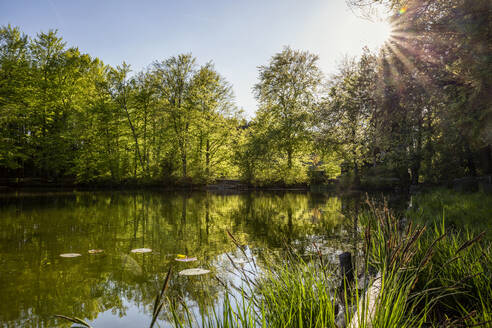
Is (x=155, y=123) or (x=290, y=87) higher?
(x=290, y=87)

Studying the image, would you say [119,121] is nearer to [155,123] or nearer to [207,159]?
[155,123]

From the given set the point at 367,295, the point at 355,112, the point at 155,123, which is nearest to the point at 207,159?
the point at 155,123

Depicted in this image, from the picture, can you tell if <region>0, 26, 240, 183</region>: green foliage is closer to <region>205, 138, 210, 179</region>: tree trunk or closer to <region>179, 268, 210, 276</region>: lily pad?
<region>205, 138, 210, 179</region>: tree trunk

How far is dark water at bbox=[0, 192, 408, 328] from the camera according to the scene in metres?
2.80

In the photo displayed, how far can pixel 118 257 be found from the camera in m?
4.45

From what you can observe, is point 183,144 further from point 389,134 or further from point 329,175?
point 389,134

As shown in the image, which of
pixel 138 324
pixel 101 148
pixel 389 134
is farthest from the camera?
pixel 101 148

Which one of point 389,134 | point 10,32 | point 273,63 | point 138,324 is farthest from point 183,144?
point 138,324

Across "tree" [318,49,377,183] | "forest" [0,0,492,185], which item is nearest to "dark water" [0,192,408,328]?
"tree" [318,49,377,183]

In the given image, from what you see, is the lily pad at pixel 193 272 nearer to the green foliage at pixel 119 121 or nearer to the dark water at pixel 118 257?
the dark water at pixel 118 257

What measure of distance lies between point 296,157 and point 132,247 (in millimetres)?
20449

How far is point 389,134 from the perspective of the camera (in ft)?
28.5

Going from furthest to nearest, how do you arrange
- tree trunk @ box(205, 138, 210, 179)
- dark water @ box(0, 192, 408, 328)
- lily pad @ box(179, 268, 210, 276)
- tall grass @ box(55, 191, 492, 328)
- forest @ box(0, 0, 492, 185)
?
tree trunk @ box(205, 138, 210, 179) < forest @ box(0, 0, 492, 185) < lily pad @ box(179, 268, 210, 276) < dark water @ box(0, 192, 408, 328) < tall grass @ box(55, 191, 492, 328)

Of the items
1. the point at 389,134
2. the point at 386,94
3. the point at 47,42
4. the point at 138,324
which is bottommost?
the point at 138,324
